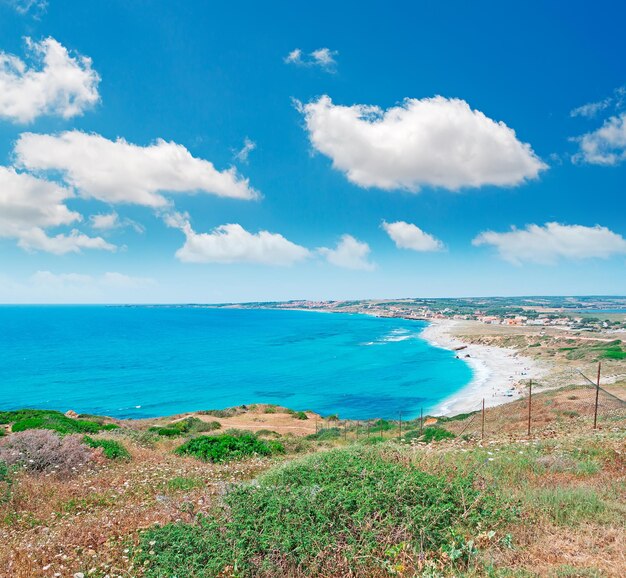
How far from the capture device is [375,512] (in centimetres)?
583

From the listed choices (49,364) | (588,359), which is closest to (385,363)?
(588,359)

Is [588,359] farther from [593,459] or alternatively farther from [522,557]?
[522,557]

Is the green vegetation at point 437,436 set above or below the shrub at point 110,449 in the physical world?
below

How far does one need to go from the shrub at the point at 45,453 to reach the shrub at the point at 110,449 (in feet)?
2.09

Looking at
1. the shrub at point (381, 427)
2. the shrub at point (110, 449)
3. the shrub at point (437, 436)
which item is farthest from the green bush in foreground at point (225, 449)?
the shrub at point (381, 427)

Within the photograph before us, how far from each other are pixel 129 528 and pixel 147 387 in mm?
59641

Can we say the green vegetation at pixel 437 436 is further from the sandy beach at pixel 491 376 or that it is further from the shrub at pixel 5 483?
the sandy beach at pixel 491 376

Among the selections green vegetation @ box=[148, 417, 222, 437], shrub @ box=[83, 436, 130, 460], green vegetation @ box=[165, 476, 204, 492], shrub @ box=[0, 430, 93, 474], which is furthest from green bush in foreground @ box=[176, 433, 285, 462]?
green vegetation @ box=[148, 417, 222, 437]

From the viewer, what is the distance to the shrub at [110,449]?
14151 millimetres

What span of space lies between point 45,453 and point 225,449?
248 inches

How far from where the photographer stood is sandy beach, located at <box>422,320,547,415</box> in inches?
1924

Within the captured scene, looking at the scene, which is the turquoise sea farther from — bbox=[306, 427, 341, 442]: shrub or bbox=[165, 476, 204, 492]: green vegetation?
bbox=[165, 476, 204, 492]: green vegetation

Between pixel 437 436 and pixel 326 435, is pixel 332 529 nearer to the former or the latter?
pixel 437 436

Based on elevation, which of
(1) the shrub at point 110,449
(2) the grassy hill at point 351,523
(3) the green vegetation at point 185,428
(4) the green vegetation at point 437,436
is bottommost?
(3) the green vegetation at point 185,428
